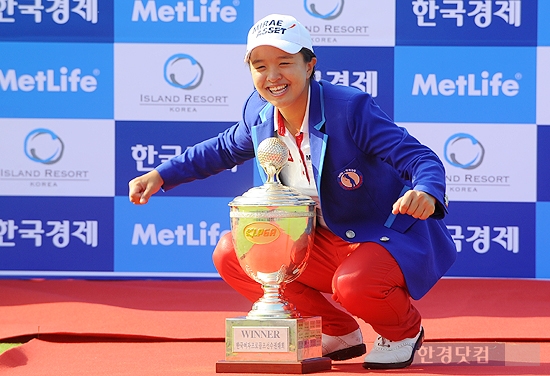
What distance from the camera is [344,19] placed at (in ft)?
12.4

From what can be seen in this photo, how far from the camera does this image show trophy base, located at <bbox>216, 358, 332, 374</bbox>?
6.81 ft

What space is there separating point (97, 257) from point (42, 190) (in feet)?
1.17

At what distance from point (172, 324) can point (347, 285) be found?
1001 mm

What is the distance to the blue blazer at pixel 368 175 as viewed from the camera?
2.24m

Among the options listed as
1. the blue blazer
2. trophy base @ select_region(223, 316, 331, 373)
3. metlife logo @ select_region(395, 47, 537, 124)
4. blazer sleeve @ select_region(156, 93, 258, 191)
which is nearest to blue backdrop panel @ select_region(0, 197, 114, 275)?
metlife logo @ select_region(395, 47, 537, 124)

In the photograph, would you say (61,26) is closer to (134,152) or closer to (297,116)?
(134,152)

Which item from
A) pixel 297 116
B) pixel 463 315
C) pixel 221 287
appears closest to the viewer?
pixel 297 116

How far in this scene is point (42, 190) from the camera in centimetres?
386

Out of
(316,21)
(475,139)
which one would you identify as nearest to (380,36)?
(316,21)

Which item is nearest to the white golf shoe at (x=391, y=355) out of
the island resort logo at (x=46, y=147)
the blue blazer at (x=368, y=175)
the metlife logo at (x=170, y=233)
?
the blue blazer at (x=368, y=175)

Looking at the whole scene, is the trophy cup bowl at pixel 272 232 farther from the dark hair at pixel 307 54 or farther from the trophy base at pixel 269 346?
the dark hair at pixel 307 54

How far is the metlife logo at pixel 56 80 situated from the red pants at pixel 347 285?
1.60m

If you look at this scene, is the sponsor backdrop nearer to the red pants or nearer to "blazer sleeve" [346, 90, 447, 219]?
the red pants

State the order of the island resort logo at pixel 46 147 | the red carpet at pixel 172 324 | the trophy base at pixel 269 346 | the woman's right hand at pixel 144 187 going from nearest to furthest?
the trophy base at pixel 269 346 → the red carpet at pixel 172 324 → the woman's right hand at pixel 144 187 → the island resort logo at pixel 46 147
